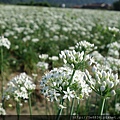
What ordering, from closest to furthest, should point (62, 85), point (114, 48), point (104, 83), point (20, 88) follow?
point (104, 83)
point (62, 85)
point (20, 88)
point (114, 48)

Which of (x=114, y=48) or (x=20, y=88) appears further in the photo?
(x=114, y=48)

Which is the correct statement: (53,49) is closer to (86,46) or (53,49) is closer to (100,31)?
(100,31)

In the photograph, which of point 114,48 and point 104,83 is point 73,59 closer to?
point 104,83

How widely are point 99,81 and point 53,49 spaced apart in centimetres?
583

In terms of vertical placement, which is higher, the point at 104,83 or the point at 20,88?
the point at 104,83

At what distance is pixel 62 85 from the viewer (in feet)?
5.54

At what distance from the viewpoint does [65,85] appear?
5.57ft

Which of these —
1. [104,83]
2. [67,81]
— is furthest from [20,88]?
[104,83]

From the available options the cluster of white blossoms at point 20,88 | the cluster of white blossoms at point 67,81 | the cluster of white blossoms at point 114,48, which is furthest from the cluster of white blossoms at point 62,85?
the cluster of white blossoms at point 114,48

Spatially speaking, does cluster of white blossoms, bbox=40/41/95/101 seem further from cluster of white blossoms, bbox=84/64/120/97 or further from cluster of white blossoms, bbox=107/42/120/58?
cluster of white blossoms, bbox=107/42/120/58

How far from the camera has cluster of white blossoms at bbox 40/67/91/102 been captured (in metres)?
1.69

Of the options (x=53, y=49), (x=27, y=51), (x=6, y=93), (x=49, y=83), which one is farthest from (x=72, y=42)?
(x=49, y=83)

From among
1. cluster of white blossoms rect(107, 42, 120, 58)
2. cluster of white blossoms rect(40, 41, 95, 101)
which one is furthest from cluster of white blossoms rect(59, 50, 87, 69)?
cluster of white blossoms rect(107, 42, 120, 58)

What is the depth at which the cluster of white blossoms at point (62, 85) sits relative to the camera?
1.69 m
